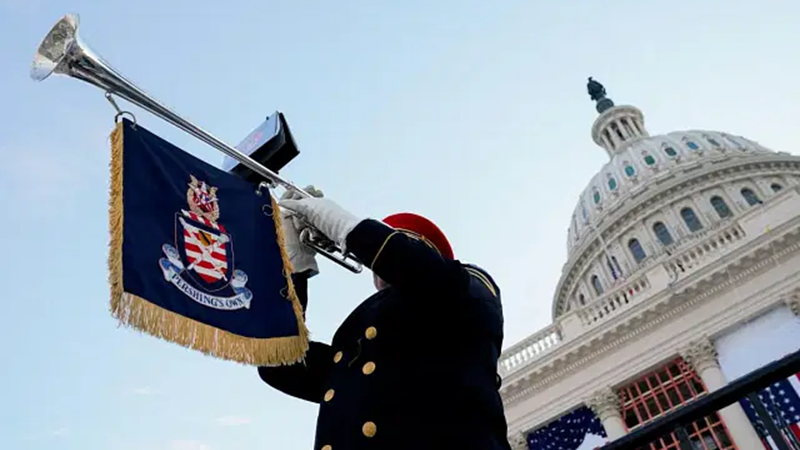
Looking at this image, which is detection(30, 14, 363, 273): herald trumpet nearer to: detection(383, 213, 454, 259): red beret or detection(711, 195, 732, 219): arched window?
detection(383, 213, 454, 259): red beret

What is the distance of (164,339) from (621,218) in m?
47.6

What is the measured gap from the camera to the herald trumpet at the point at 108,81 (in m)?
2.81

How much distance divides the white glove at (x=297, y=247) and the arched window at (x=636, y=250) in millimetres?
43677

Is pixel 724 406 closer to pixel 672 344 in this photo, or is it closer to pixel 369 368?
pixel 369 368

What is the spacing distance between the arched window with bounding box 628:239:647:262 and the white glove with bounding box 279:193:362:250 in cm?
4403

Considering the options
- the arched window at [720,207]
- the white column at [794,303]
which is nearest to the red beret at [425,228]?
the white column at [794,303]

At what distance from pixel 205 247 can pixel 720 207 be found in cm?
4673

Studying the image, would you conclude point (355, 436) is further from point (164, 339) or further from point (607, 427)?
point (607, 427)

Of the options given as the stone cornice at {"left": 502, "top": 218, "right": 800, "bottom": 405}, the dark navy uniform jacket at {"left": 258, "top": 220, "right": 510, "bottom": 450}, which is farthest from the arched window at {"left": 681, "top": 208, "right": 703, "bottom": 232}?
the dark navy uniform jacket at {"left": 258, "top": 220, "right": 510, "bottom": 450}

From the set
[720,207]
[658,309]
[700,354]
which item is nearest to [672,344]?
[700,354]

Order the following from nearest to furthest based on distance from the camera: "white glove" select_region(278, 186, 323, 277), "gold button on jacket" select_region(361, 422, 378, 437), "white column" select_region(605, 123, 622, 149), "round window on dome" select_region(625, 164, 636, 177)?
"gold button on jacket" select_region(361, 422, 378, 437)
"white glove" select_region(278, 186, 323, 277)
"round window on dome" select_region(625, 164, 636, 177)
"white column" select_region(605, 123, 622, 149)

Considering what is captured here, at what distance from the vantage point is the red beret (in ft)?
9.11

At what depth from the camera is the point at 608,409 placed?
19.3 meters

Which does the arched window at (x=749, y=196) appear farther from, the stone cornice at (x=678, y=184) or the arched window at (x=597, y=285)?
the arched window at (x=597, y=285)
